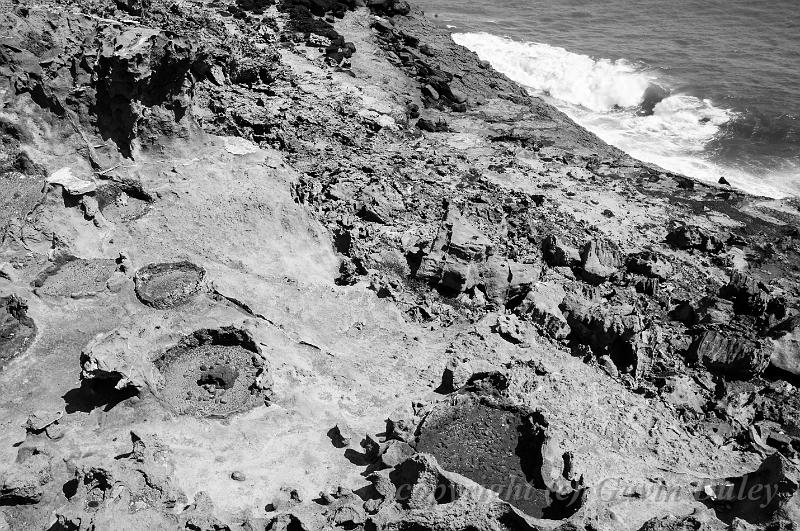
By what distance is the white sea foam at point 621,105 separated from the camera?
25.3 m

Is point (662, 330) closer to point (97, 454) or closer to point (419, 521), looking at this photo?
point (419, 521)

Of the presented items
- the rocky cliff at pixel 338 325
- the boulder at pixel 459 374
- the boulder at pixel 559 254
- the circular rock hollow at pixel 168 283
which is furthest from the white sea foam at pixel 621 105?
the circular rock hollow at pixel 168 283

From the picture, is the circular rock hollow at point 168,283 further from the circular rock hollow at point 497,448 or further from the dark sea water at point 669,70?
the dark sea water at point 669,70

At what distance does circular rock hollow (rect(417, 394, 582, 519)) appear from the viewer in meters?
8.66

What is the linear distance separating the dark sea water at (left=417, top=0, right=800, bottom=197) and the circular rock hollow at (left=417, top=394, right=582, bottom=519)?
18037 mm

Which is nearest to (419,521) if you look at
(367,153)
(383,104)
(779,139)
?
(367,153)

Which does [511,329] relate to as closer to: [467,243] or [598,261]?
[467,243]

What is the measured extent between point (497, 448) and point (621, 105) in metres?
25.3

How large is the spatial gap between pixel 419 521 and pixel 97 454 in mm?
4363

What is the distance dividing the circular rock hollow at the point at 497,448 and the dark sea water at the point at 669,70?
1804 centimetres

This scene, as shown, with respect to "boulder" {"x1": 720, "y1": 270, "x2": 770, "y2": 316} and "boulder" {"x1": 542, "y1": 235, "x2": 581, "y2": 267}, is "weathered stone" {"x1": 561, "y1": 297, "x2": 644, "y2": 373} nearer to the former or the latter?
"boulder" {"x1": 542, "y1": 235, "x2": 581, "y2": 267}

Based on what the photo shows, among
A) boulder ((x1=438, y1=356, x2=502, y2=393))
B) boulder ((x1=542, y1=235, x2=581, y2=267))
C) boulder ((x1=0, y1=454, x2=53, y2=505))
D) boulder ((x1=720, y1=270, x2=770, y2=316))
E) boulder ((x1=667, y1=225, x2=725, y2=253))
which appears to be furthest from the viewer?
boulder ((x1=667, y1=225, x2=725, y2=253))

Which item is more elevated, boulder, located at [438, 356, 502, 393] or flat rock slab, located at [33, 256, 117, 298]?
flat rock slab, located at [33, 256, 117, 298]

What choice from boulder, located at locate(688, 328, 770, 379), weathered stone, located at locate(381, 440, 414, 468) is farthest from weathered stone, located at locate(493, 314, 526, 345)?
weathered stone, located at locate(381, 440, 414, 468)
